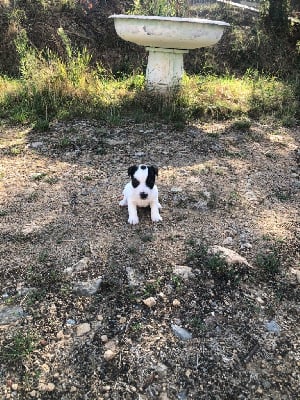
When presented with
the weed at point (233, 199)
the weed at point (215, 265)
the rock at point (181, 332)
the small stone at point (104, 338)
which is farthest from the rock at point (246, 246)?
the small stone at point (104, 338)

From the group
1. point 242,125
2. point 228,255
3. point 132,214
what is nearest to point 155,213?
point 132,214

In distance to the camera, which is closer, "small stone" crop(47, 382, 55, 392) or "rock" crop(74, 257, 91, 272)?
"small stone" crop(47, 382, 55, 392)

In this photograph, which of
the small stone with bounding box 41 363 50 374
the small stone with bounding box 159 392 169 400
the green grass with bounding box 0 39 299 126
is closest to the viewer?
the small stone with bounding box 159 392 169 400

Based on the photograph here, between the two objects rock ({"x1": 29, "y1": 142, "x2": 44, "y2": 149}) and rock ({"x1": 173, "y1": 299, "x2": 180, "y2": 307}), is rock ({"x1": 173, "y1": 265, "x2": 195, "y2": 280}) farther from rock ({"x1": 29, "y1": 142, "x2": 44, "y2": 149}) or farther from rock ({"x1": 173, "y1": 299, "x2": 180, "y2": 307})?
rock ({"x1": 29, "y1": 142, "x2": 44, "y2": 149})

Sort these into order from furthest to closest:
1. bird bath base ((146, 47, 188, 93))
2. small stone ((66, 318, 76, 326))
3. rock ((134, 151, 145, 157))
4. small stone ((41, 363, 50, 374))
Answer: bird bath base ((146, 47, 188, 93)) → rock ((134, 151, 145, 157)) → small stone ((66, 318, 76, 326)) → small stone ((41, 363, 50, 374))

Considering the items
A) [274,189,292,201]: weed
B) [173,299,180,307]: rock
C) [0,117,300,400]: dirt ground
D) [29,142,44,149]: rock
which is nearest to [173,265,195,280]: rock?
[0,117,300,400]: dirt ground

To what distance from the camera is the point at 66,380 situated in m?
2.24

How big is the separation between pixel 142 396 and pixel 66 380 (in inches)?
15.6

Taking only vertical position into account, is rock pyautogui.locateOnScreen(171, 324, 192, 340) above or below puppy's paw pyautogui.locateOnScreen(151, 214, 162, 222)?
below

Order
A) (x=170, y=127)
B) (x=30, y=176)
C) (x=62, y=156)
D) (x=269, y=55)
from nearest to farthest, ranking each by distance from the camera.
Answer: (x=30, y=176), (x=62, y=156), (x=170, y=127), (x=269, y=55)

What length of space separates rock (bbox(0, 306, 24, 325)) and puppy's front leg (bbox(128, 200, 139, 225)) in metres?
1.17

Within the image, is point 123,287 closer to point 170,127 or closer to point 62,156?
point 62,156

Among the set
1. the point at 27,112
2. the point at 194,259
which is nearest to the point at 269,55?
the point at 27,112

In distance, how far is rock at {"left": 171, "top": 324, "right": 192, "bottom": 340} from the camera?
2.52 metres
